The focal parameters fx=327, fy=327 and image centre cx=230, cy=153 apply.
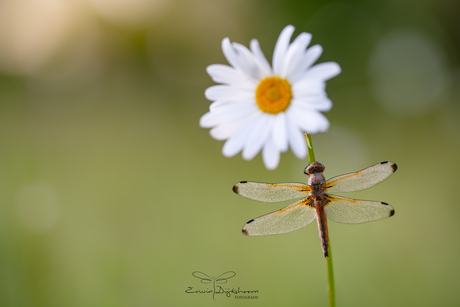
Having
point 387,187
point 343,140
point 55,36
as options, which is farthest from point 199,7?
point 387,187

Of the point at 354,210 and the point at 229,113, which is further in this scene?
the point at 354,210

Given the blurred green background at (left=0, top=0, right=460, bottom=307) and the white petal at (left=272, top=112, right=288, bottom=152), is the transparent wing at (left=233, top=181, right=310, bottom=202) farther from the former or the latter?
the blurred green background at (left=0, top=0, right=460, bottom=307)

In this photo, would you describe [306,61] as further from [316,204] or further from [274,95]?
[316,204]

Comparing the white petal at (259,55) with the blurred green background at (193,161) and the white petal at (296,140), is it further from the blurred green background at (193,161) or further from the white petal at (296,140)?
the blurred green background at (193,161)

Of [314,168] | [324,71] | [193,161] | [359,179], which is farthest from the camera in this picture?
[193,161]

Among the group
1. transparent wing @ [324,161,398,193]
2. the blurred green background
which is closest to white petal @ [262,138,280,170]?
transparent wing @ [324,161,398,193]

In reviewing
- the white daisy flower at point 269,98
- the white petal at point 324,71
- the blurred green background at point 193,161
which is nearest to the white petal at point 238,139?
the white daisy flower at point 269,98

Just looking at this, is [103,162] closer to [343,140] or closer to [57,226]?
[57,226]

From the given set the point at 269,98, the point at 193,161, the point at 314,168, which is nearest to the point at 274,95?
the point at 269,98
